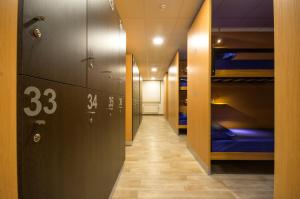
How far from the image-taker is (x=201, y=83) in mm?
2893

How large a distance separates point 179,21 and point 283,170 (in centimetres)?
305

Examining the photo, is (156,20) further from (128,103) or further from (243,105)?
(243,105)

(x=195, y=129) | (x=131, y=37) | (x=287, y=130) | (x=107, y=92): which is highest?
(x=131, y=37)

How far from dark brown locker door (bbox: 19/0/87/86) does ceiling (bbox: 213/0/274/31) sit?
2532mm

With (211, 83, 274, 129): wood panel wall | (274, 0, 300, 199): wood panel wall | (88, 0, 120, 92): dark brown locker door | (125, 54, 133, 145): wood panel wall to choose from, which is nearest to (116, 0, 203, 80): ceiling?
(125, 54, 133, 145): wood panel wall

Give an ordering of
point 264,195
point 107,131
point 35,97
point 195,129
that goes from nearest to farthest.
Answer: point 35,97 < point 107,131 < point 264,195 < point 195,129

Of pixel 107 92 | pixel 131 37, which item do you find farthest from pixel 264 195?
pixel 131 37

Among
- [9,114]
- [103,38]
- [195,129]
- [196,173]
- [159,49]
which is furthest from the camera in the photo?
[159,49]

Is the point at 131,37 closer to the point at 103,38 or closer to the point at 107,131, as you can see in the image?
the point at 103,38

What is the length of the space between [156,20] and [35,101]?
10.2 feet

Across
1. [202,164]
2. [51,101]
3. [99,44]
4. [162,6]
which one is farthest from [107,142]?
[162,6]

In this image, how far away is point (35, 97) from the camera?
674 mm

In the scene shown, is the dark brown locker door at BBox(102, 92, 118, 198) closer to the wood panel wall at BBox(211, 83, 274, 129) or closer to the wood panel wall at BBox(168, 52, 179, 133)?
the wood panel wall at BBox(211, 83, 274, 129)

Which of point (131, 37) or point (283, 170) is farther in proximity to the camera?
point (131, 37)
